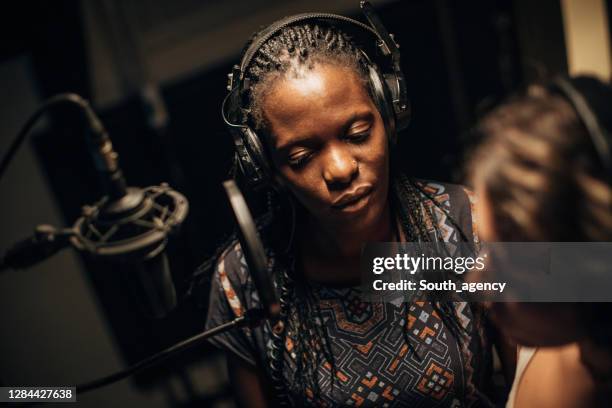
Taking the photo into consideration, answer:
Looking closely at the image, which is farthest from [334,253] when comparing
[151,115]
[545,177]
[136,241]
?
[151,115]

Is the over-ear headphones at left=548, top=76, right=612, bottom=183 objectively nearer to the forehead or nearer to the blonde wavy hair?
the blonde wavy hair

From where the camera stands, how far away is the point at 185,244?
180 centimetres

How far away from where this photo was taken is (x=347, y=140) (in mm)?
970

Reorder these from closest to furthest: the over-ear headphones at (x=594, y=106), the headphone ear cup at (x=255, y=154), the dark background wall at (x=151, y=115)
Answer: the over-ear headphones at (x=594, y=106)
the headphone ear cup at (x=255, y=154)
the dark background wall at (x=151, y=115)

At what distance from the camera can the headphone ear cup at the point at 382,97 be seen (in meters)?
1.00

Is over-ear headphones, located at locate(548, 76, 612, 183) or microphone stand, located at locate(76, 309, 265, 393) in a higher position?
over-ear headphones, located at locate(548, 76, 612, 183)

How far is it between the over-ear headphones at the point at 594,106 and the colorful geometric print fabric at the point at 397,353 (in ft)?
2.03

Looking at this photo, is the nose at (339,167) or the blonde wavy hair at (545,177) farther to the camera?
the nose at (339,167)

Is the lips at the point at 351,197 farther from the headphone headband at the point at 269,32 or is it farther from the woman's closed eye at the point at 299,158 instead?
the headphone headband at the point at 269,32

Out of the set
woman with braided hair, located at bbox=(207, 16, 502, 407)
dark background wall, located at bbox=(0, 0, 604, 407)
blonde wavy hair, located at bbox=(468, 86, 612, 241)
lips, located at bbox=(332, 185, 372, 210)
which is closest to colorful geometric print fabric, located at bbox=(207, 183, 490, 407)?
woman with braided hair, located at bbox=(207, 16, 502, 407)

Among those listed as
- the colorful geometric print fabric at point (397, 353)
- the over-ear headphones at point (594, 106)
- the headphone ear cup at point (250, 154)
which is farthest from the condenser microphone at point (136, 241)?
the over-ear headphones at point (594, 106)

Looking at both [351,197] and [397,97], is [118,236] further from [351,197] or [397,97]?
[397,97]

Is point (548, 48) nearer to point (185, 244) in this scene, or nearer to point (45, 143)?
point (185, 244)

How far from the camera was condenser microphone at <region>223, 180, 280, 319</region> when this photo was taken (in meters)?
0.76
